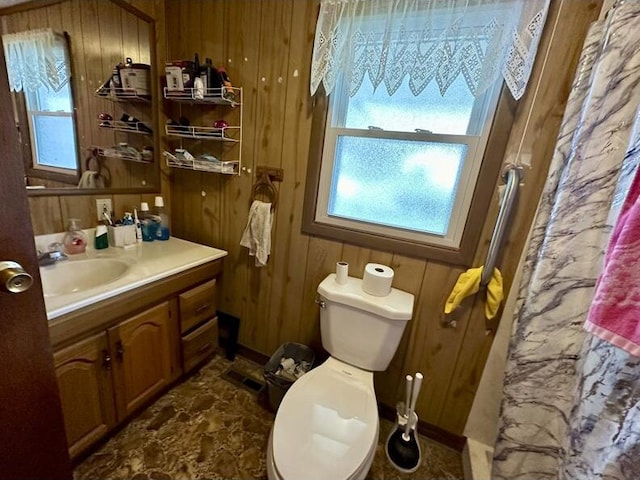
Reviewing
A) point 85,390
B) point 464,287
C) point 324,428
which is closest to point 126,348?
point 85,390

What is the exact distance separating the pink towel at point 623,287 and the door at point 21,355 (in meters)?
1.29

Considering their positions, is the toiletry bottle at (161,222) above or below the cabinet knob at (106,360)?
above

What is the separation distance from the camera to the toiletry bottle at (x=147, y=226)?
5.24ft

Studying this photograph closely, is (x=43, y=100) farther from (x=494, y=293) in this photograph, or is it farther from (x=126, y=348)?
(x=494, y=293)

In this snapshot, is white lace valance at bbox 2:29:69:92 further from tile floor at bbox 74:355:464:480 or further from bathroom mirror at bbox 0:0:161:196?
tile floor at bbox 74:355:464:480

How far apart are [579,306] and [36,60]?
2219 millimetres

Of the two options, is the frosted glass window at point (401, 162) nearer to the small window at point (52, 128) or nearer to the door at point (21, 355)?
the door at point (21, 355)

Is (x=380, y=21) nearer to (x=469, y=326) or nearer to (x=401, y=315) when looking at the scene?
(x=401, y=315)

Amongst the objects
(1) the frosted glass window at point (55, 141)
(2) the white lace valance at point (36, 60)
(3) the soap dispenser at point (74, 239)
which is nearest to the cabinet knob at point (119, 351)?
(3) the soap dispenser at point (74, 239)

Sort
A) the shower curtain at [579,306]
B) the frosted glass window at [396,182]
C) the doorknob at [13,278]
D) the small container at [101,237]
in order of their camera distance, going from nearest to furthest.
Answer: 1. the doorknob at [13,278]
2. the shower curtain at [579,306]
3. the frosted glass window at [396,182]
4. the small container at [101,237]

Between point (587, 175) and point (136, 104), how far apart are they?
6.52ft

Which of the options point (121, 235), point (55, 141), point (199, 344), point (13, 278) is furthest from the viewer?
point (199, 344)

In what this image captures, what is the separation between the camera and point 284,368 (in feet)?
5.01

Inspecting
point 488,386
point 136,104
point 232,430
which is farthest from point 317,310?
point 136,104
